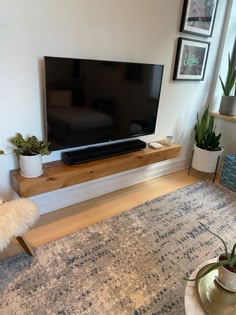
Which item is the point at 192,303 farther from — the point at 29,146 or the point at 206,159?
the point at 206,159

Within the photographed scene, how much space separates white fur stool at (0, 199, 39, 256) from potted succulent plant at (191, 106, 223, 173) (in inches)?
78.5

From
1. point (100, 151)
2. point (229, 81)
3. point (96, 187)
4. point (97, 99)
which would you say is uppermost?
point (229, 81)

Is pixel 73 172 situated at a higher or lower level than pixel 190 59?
lower

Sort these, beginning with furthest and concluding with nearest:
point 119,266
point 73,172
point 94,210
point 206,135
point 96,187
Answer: point 206,135 < point 96,187 < point 94,210 < point 73,172 < point 119,266

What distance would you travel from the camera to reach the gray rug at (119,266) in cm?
134

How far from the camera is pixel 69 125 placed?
6.07 feet

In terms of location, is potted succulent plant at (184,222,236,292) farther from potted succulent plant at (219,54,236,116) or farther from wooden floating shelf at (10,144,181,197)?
potted succulent plant at (219,54,236,116)

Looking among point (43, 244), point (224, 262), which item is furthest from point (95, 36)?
point (224, 262)

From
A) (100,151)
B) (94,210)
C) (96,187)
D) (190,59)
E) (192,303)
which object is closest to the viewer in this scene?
(192,303)

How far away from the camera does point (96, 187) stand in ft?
7.77

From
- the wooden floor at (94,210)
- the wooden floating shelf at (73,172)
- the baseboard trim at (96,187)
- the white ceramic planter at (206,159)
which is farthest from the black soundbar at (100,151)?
the white ceramic planter at (206,159)

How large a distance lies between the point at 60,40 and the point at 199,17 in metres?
1.54

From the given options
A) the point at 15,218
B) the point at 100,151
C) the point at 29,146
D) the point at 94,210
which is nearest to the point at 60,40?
the point at 29,146

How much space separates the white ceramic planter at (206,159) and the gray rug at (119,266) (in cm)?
66
